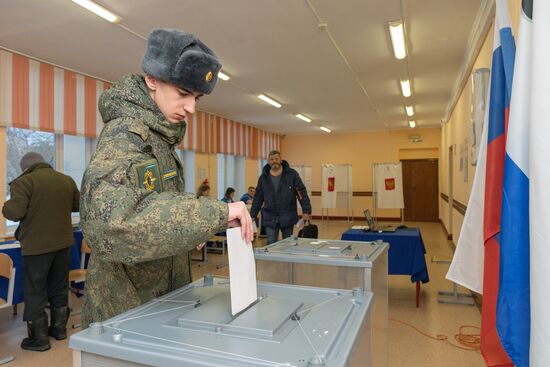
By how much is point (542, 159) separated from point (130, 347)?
3.38ft

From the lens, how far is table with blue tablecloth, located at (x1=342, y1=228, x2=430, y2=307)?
12.6ft

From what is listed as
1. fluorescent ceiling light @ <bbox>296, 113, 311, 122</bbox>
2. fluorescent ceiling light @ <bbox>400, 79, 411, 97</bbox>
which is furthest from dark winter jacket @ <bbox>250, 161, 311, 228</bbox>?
fluorescent ceiling light @ <bbox>296, 113, 311, 122</bbox>

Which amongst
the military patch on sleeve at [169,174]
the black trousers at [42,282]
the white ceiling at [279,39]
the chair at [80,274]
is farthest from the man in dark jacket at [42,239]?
the military patch on sleeve at [169,174]

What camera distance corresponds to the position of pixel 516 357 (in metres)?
1.06

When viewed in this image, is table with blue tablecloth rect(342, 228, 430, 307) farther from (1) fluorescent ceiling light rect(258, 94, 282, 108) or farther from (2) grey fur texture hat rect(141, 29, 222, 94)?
(1) fluorescent ceiling light rect(258, 94, 282, 108)

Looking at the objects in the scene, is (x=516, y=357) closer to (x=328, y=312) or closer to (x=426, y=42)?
(x=328, y=312)

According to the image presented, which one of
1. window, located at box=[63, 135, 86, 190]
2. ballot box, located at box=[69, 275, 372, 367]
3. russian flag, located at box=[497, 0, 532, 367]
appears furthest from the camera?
window, located at box=[63, 135, 86, 190]

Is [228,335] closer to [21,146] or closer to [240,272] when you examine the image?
[240,272]

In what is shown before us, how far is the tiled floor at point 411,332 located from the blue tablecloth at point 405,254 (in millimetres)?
353

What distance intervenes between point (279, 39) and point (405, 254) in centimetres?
269

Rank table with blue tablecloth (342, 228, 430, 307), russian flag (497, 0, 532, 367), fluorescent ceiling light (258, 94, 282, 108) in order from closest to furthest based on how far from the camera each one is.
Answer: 1. russian flag (497, 0, 532, 367)
2. table with blue tablecloth (342, 228, 430, 307)
3. fluorescent ceiling light (258, 94, 282, 108)

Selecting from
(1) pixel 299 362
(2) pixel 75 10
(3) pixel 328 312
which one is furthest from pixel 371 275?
(2) pixel 75 10

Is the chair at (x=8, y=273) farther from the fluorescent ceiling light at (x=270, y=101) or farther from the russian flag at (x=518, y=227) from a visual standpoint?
the fluorescent ceiling light at (x=270, y=101)

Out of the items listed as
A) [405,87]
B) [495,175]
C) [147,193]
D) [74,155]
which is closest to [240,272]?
[147,193]
